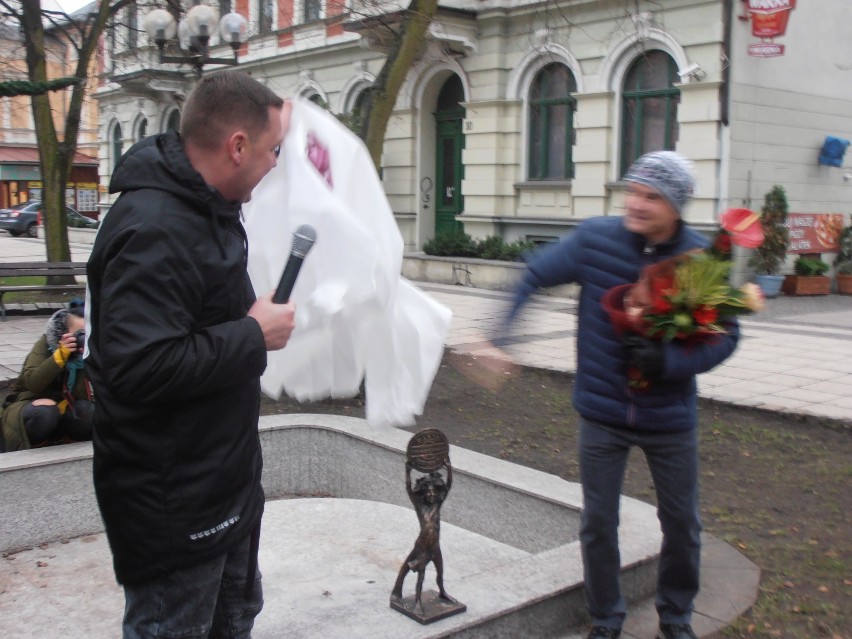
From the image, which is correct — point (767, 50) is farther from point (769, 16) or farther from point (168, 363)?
point (168, 363)

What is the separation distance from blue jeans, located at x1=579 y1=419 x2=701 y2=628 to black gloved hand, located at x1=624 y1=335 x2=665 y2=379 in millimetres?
270

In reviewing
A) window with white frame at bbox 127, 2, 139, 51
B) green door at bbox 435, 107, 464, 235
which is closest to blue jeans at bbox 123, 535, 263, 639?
window with white frame at bbox 127, 2, 139, 51

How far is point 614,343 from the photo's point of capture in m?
3.35

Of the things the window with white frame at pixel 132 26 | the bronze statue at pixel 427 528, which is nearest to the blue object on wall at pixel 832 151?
the window with white frame at pixel 132 26

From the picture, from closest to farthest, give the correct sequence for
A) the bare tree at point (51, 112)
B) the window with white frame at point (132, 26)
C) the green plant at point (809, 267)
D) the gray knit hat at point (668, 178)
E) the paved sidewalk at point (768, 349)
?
the gray knit hat at point (668, 178)
the paved sidewalk at point (768, 349)
the bare tree at point (51, 112)
the window with white frame at point (132, 26)
the green plant at point (809, 267)

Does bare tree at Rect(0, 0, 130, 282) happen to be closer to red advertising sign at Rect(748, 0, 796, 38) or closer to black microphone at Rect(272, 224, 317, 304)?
red advertising sign at Rect(748, 0, 796, 38)

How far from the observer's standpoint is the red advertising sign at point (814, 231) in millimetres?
17547

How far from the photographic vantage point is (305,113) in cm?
279

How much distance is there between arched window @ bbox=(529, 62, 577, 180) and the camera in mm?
19078

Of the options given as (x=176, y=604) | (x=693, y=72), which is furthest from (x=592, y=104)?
(x=176, y=604)

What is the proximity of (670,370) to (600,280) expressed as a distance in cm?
44

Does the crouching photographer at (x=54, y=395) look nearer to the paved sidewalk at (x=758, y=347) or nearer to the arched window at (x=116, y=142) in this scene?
the paved sidewalk at (x=758, y=347)

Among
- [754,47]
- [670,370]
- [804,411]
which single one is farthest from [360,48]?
[670,370]

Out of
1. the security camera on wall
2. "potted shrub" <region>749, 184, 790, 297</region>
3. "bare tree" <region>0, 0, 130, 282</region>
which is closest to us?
"bare tree" <region>0, 0, 130, 282</region>
